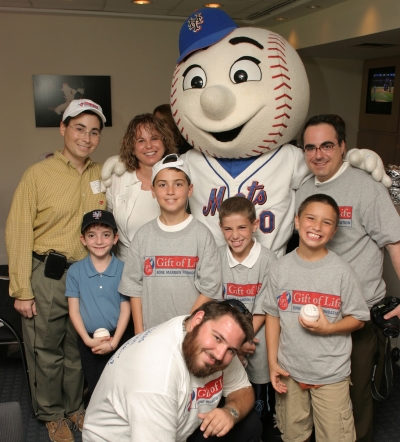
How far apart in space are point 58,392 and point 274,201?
1394mm

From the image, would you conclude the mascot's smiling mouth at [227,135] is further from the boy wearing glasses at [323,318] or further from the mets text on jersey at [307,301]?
the mets text on jersey at [307,301]

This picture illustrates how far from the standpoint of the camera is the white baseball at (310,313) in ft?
5.42

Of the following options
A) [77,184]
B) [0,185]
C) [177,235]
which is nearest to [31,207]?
[77,184]

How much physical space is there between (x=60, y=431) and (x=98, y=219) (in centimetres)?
106

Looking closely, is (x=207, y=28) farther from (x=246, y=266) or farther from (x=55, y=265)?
(x=55, y=265)

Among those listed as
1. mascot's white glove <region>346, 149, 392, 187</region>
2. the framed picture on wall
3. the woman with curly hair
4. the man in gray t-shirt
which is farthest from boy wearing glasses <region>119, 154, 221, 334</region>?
the framed picture on wall

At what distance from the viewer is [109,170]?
2250 mm

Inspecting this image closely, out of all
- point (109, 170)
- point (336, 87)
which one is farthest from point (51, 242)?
point (336, 87)

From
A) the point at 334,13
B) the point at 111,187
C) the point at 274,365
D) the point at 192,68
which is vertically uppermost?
the point at 334,13

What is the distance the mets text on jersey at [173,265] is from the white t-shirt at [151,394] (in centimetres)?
40

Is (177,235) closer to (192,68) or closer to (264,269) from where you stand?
(264,269)

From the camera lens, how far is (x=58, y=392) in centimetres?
231

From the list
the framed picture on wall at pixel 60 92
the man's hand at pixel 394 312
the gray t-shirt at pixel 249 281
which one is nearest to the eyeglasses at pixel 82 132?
the gray t-shirt at pixel 249 281

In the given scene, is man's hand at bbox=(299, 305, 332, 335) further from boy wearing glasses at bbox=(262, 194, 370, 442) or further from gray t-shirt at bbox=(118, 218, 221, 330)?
gray t-shirt at bbox=(118, 218, 221, 330)
